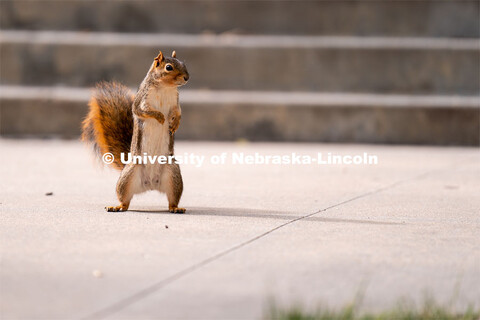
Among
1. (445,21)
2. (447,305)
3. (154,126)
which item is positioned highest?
(445,21)

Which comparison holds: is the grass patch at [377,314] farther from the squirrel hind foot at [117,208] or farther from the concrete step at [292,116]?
the concrete step at [292,116]

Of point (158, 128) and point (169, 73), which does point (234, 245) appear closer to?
point (158, 128)

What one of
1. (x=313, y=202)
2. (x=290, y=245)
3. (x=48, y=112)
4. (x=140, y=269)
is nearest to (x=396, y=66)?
(x=48, y=112)

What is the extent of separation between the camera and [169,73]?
5.64m

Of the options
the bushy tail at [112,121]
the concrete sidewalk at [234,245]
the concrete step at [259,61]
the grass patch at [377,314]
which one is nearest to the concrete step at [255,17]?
the concrete step at [259,61]

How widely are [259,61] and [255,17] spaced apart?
0.79m

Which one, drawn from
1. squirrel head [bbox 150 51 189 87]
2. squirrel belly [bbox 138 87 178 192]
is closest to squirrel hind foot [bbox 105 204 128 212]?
squirrel belly [bbox 138 87 178 192]

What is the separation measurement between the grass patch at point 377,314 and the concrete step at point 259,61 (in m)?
10.4

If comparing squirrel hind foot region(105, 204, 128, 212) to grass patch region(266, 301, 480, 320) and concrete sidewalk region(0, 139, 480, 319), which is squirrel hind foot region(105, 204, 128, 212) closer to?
concrete sidewalk region(0, 139, 480, 319)

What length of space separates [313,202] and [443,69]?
7.38 m

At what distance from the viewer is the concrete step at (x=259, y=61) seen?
1345 cm

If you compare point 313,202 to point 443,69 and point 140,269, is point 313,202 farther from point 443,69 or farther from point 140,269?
point 443,69

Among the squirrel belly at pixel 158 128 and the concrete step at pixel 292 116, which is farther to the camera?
the concrete step at pixel 292 116

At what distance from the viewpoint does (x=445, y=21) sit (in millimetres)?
13688
